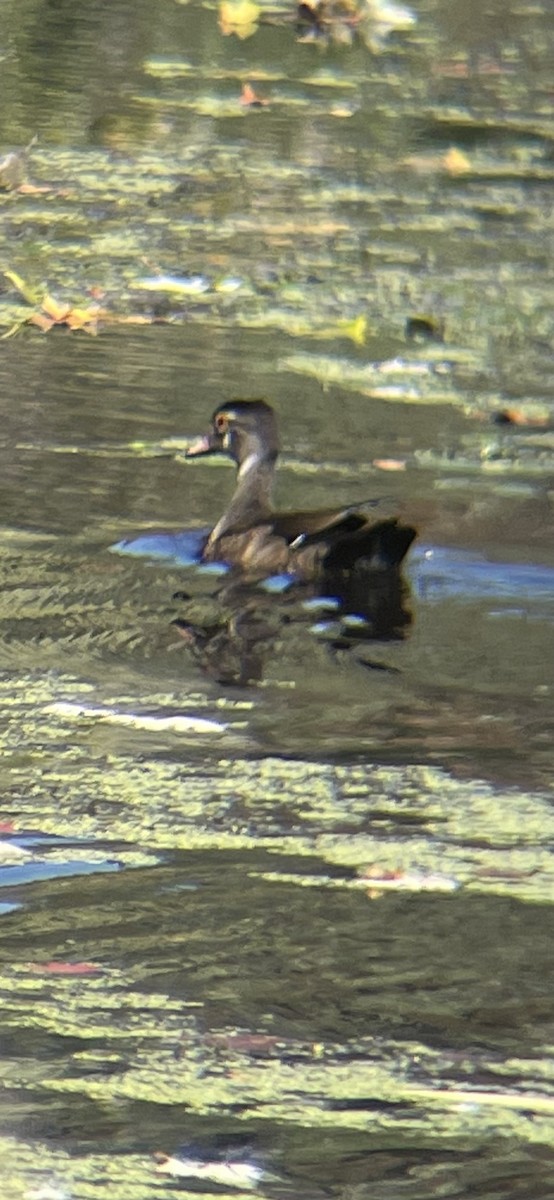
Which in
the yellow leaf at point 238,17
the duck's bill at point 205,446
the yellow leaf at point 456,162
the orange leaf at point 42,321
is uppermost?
the yellow leaf at point 238,17

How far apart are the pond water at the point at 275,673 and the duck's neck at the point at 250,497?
0.61 ft

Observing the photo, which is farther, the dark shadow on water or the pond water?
the dark shadow on water

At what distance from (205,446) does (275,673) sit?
1.81 meters

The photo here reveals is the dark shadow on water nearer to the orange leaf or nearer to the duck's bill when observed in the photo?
the duck's bill

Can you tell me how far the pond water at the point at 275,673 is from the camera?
181 inches

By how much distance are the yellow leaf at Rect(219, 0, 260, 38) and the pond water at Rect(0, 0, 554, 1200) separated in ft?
5.76

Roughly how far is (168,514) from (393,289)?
10.7 feet

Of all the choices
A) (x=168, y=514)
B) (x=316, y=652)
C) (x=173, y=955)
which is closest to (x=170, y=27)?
(x=168, y=514)

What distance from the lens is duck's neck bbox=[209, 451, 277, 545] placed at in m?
7.97

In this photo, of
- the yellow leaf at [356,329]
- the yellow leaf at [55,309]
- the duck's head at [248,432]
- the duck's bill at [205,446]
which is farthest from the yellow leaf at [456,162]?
the duck's head at [248,432]

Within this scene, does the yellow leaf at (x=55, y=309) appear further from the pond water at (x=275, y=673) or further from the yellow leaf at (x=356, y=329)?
the yellow leaf at (x=356, y=329)

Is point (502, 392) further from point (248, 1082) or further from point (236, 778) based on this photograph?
point (248, 1082)

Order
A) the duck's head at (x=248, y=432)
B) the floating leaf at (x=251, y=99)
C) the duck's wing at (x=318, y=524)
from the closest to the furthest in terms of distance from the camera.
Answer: the duck's wing at (x=318, y=524), the duck's head at (x=248, y=432), the floating leaf at (x=251, y=99)

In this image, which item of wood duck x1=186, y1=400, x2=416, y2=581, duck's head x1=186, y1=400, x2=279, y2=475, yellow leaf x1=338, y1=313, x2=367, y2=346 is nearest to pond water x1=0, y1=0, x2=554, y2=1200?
yellow leaf x1=338, y1=313, x2=367, y2=346
